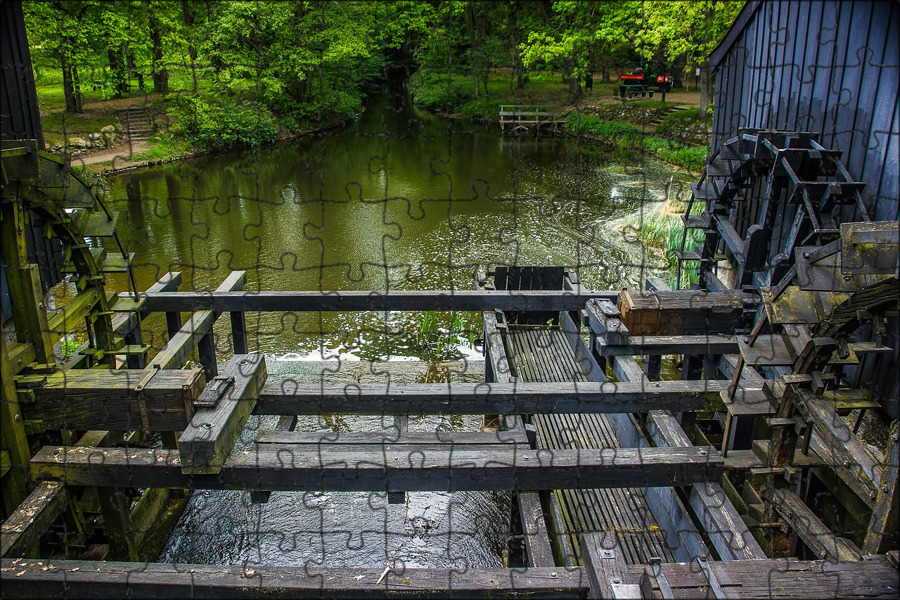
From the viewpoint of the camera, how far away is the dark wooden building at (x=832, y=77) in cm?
432

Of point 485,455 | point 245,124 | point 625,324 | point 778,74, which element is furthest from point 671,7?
point 485,455

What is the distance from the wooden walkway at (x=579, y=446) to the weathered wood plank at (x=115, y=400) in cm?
229

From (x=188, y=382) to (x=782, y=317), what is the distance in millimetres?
3232

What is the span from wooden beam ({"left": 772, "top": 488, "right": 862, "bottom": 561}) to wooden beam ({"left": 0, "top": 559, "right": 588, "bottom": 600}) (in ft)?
5.22

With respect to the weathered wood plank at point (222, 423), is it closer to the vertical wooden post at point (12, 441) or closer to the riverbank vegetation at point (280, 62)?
the vertical wooden post at point (12, 441)

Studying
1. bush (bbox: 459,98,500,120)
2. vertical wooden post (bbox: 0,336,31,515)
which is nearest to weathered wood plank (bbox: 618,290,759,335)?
vertical wooden post (bbox: 0,336,31,515)

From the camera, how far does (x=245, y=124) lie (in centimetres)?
1955

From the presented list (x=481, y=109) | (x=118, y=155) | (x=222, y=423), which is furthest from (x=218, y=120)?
Result: (x=222, y=423)

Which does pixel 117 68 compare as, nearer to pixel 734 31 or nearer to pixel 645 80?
pixel 734 31

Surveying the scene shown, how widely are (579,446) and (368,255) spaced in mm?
7058

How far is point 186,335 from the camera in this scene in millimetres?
5270

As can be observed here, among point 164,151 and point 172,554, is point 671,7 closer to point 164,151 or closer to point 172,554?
point 164,151

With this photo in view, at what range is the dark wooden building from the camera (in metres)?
4.32

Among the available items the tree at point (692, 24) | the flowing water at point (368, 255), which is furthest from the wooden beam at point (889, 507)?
the tree at point (692, 24)
